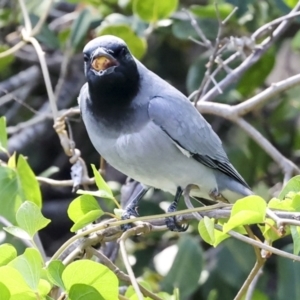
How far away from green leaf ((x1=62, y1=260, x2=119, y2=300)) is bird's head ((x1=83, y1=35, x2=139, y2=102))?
59 centimetres

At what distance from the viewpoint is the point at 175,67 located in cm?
235

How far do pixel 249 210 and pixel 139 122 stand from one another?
62 centimetres

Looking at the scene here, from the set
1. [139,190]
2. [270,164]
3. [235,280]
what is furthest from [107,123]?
[270,164]

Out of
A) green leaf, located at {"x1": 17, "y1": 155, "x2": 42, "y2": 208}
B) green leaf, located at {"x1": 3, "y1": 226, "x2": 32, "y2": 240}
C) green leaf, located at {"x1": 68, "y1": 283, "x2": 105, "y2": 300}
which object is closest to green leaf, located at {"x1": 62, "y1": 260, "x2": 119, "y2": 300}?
green leaf, located at {"x1": 68, "y1": 283, "x2": 105, "y2": 300}

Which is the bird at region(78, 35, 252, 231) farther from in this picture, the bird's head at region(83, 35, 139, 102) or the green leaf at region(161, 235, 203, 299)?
the green leaf at region(161, 235, 203, 299)

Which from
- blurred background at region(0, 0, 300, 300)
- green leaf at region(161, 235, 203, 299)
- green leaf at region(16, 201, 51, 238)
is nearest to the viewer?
green leaf at region(16, 201, 51, 238)

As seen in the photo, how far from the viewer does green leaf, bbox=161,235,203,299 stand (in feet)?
5.60

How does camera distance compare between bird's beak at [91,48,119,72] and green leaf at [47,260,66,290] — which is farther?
bird's beak at [91,48,119,72]

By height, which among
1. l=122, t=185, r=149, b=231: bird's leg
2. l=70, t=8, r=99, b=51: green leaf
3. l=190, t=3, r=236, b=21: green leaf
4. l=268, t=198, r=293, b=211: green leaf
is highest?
l=268, t=198, r=293, b=211: green leaf

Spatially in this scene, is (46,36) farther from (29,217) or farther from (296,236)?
(296,236)

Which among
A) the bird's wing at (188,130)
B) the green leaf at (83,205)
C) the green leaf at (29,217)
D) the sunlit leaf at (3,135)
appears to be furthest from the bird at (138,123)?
the green leaf at (29,217)

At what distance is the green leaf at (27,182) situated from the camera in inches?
53.7

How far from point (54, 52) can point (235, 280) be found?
103cm

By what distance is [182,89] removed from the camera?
2367mm
